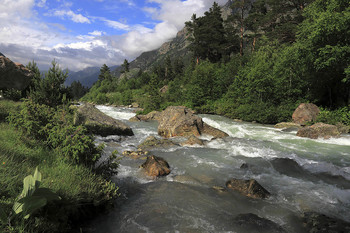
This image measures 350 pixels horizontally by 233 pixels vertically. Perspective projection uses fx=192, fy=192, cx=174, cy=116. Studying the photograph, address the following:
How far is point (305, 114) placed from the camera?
21125mm

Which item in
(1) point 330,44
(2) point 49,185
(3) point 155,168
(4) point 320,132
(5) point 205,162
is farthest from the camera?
(1) point 330,44

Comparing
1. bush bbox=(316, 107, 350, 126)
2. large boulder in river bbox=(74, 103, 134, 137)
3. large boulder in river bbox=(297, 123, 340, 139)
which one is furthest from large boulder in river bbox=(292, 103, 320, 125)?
large boulder in river bbox=(74, 103, 134, 137)

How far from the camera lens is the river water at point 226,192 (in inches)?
200

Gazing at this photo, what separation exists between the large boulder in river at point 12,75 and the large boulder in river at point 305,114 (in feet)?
82.8

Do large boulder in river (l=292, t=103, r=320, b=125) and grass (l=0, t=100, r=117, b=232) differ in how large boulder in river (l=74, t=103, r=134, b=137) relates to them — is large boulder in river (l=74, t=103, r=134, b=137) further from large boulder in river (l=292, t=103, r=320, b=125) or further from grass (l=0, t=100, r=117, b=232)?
large boulder in river (l=292, t=103, r=320, b=125)

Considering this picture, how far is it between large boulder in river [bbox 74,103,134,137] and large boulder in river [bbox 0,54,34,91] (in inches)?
151

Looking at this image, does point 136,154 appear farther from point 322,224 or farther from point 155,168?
point 322,224

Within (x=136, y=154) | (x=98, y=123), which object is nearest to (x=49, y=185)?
(x=136, y=154)

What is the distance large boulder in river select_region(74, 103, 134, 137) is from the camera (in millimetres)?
14188

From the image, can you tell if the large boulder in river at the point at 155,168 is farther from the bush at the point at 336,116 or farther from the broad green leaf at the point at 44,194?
the bush at the point at 336,116

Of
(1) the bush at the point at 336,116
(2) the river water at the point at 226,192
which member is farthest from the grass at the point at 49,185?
(1) the bush at the point at 336,116

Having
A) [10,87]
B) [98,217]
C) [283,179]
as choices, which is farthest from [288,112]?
[10,87]

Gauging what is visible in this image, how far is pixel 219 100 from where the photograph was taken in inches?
1347

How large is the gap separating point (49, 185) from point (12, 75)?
11.6 meters
